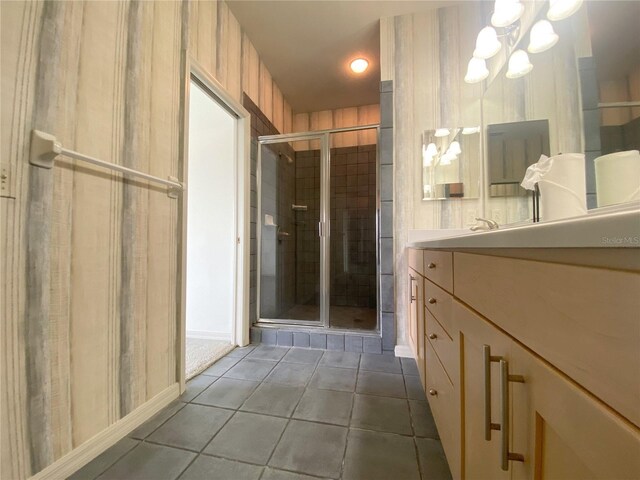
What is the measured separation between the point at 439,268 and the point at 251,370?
1.38 metres

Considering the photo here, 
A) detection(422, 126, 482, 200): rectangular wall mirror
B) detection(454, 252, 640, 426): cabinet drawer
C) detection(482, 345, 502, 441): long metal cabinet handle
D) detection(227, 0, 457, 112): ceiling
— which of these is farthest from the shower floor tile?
detection(227, 0, 457, 112): ceiling

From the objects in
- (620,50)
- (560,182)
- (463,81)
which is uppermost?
(463,81)

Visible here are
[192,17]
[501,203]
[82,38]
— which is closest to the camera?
[82,38]

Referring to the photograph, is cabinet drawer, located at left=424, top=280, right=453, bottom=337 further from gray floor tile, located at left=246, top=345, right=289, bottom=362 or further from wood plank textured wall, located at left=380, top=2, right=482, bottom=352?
gray floor tile, located at left=246, top=345, right=289, bottom=362

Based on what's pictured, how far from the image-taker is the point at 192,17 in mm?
1531

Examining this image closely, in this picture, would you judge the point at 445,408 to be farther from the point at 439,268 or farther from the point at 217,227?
the point at 217,227

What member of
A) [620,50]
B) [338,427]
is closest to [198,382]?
[338,427]

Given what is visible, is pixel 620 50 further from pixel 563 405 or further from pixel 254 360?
pixel 254 360

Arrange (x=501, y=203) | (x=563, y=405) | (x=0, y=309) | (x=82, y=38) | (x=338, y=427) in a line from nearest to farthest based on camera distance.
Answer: (x=563, y=405)
(x=0, y=309)
(x=82, y=38)
(x=338, y=427)
(x=501, y=203)

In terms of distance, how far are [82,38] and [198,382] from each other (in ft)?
5.60

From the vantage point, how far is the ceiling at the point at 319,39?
1910 millimetres

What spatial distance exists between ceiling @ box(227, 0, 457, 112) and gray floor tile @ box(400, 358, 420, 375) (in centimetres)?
258

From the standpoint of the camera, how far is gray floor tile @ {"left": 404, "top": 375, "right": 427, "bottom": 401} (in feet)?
4.56

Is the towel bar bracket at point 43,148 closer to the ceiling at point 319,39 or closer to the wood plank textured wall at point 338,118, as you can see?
the ceiling at point 319,39
